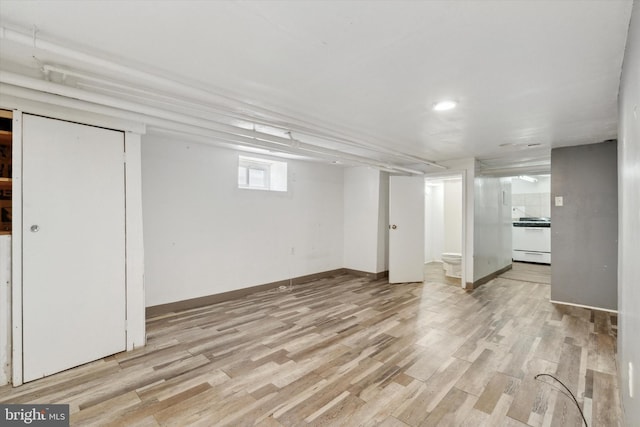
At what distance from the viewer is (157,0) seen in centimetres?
131

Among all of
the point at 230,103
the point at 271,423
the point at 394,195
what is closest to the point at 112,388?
the point at 271,423

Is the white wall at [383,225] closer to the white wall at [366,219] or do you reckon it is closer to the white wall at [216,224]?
the white wall at [366,219]

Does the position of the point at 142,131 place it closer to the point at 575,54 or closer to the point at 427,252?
the point at 575,54

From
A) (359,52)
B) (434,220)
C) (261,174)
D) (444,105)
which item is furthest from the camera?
(434,220)

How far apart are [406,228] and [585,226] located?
255cm

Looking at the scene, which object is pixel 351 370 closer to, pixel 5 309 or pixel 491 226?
pixel 5 309

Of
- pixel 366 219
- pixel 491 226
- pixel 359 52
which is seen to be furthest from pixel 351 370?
pixel 491 226

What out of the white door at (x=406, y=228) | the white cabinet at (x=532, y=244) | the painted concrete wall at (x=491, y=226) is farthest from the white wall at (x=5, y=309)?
the white cabinet at (x=532, y=244)

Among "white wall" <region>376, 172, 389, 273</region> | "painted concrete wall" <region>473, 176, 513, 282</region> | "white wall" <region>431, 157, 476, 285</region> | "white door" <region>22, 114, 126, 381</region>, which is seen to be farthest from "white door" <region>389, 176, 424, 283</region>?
"white door" <region>22, 114, 126, 381</region>

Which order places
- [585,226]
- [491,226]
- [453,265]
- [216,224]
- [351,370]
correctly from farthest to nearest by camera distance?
[453,265]
[491,226]
[216,224]
[585,226]
[351,370]

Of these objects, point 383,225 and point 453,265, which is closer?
point 383,225

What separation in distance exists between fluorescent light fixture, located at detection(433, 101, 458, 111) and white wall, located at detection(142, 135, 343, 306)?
114 inches

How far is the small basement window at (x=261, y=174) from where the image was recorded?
454cm

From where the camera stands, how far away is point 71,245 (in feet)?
7.68
